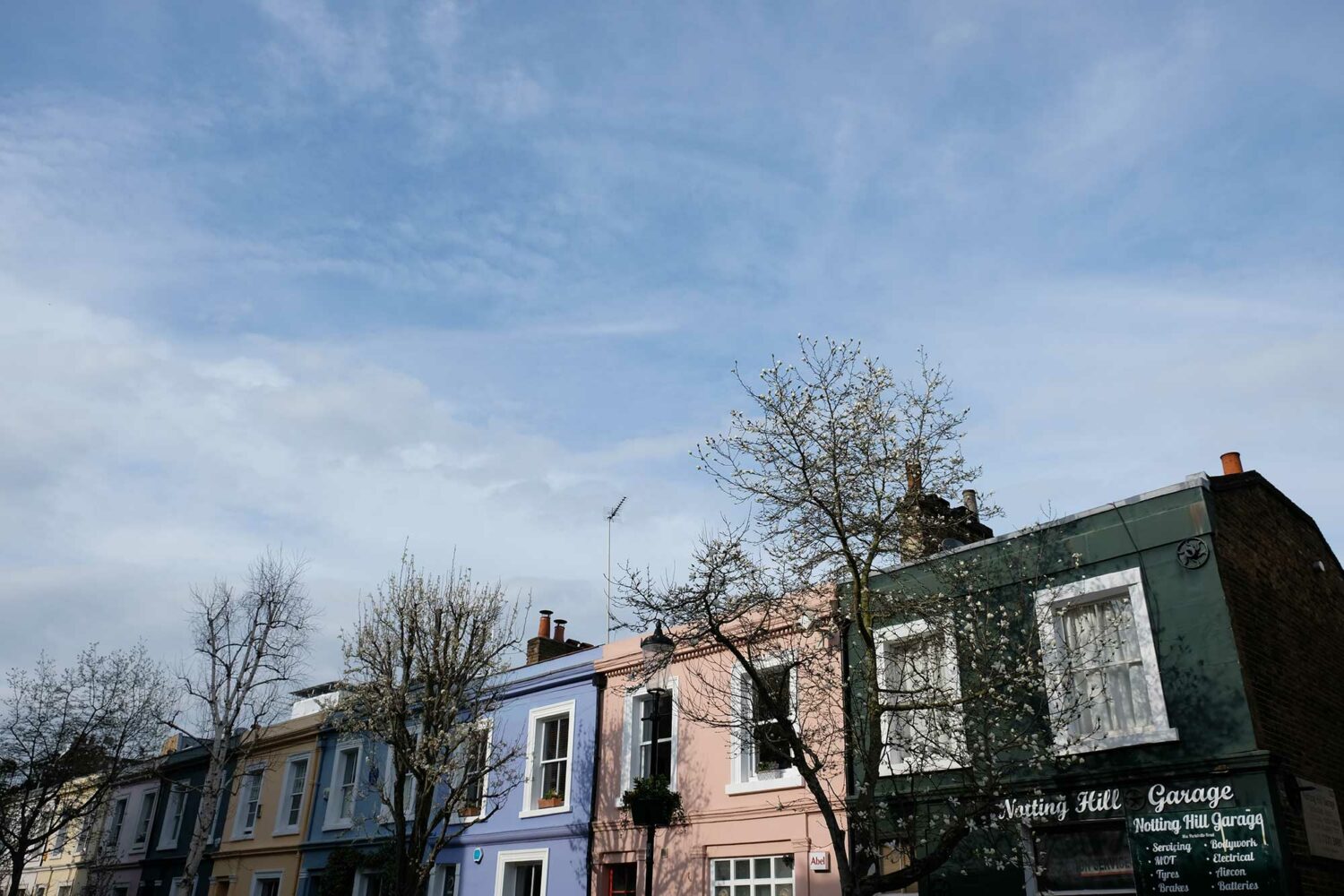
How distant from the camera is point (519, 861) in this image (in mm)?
22484

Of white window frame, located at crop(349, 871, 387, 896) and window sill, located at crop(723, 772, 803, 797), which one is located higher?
window sill, located at crop(723, 772, 803, 797)

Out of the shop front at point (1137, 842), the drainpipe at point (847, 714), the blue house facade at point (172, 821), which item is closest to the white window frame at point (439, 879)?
the drainpipe at point (847, 714)

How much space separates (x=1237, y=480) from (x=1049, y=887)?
617cm

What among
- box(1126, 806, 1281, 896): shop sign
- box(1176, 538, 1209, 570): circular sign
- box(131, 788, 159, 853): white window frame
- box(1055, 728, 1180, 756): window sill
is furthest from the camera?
box(131, 788, 159, 853): white window frame

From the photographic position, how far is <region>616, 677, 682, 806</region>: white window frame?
Result: 20281 millimetres

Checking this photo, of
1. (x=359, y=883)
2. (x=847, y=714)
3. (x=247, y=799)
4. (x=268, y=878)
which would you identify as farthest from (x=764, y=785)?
(x=247, y=799)

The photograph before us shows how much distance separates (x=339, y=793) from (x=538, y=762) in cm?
810

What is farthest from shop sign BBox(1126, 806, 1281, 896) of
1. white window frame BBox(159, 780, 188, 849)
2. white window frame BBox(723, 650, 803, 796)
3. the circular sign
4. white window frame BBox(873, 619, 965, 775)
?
white window frame BBox(159, 780, 188, 849)

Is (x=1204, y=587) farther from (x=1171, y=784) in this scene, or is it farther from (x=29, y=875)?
(x=29, y=875)

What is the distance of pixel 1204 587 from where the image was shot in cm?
1364

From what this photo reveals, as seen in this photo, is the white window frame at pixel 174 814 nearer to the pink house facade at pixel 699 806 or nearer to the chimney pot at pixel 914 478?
the pink house facade at pixel 699 806

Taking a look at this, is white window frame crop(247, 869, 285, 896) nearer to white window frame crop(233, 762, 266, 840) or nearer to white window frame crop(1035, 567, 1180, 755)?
white window frame crop(233, 762, 266, 840)

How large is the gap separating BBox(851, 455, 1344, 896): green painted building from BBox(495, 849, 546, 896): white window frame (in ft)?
28.2

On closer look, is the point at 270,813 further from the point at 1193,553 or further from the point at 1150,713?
the point at 1193,553
